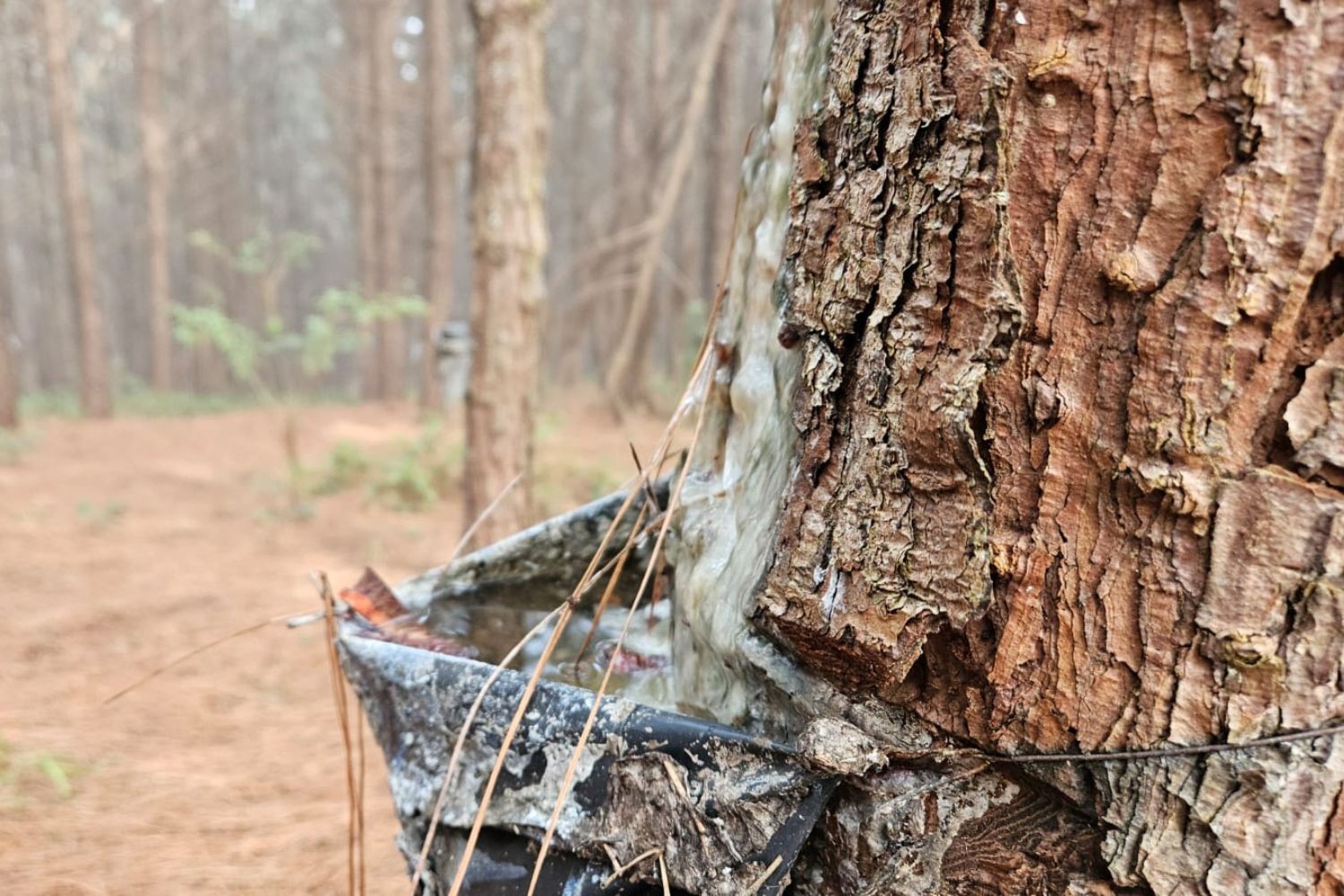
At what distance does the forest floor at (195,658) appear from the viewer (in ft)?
8.16

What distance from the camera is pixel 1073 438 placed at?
Answer: 2.53 ft

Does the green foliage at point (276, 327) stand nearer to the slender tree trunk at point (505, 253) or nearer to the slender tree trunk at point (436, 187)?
the slender tree trunk at point (436, 187)

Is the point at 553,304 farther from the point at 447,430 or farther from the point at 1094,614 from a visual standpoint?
the point at 1094,614

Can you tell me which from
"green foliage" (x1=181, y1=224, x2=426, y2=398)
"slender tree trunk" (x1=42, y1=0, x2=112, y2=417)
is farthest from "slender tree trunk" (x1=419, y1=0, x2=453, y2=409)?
"slender tree trunk" (x1=42, y1=0, x2=112, y2=417)

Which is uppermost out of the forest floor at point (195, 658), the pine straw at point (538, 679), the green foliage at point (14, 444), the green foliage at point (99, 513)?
the pine straw at point (538, 679)

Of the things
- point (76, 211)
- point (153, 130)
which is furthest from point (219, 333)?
point (153, 130)

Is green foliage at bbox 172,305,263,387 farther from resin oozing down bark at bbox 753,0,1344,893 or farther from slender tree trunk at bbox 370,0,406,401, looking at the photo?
resin oozing down bark at bbox 753,0,1344,893

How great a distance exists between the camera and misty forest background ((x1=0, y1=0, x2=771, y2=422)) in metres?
9.39

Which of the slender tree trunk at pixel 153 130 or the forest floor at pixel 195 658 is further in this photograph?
the slender tree trunk at pixel 153 130

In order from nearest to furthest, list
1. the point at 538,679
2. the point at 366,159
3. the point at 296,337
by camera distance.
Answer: the point at 538,679 → the point at 296,337 → the point at 366,159

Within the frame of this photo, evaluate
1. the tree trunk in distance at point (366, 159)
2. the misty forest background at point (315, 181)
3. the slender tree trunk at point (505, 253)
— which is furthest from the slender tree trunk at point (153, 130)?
the slender tree trunk at point (505, 253)

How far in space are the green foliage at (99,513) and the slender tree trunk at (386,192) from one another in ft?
16.9

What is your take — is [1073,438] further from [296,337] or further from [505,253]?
[296,337]

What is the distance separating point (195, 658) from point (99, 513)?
3.18 meters
